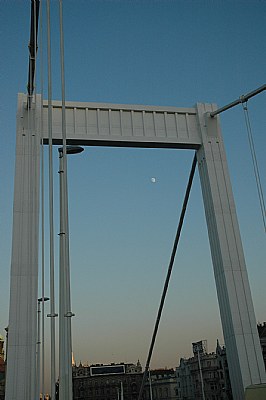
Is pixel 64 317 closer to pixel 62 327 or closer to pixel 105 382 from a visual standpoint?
pixel 62 327

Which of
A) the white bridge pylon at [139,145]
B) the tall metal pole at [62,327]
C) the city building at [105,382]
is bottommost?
the tall metal pole at [62,327]

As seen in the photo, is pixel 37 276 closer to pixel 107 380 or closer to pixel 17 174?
pixel 17 174

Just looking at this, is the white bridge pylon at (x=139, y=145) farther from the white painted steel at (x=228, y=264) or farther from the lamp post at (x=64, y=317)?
the lamp post at (x=64, y=317)

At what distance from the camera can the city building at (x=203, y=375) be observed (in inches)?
2151

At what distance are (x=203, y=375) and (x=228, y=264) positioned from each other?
53.4m

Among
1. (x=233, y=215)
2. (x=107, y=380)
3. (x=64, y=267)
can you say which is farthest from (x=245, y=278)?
(x=107, y=380)

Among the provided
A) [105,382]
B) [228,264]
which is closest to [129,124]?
[228,264]

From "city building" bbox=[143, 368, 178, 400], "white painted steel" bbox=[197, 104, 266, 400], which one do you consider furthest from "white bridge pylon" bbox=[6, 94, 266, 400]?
"city building" bbox=[143, 368, 178, 400]

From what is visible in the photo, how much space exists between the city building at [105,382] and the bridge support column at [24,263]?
225 feet

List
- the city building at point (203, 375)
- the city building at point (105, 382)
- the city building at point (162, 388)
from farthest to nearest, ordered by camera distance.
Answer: the city building at point (105, 382) → the city building at point (162, 388) → the city building at point (203, 375)

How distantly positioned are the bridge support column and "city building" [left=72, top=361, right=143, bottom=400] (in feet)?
225

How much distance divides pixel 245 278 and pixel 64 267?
211 inches

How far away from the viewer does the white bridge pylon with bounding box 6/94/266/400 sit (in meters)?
7.60

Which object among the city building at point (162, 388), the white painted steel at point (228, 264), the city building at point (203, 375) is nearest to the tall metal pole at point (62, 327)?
the white painted steel at point (228, 264)
